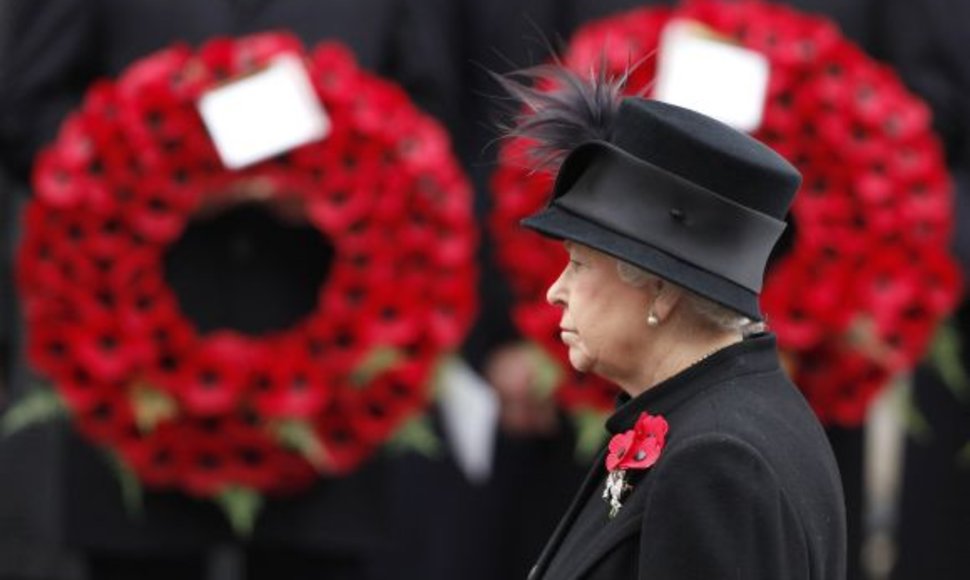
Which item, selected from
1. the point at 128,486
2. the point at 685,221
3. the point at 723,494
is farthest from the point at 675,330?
the point at 128,486

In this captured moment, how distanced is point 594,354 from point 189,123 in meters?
2.51

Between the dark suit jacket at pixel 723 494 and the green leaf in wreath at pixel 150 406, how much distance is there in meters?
2.33

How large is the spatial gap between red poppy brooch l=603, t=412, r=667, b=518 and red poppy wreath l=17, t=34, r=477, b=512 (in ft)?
7.92

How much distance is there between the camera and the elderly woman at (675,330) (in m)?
3.64

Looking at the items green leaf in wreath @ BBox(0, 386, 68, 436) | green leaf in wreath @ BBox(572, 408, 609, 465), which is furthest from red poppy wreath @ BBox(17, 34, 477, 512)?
green leaf in wreath @ BBox(572, 408, 609, 465)

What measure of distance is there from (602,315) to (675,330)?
0.36 feet

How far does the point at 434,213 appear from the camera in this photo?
6.31 metres

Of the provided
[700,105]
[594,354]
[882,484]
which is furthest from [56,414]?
[882,484]

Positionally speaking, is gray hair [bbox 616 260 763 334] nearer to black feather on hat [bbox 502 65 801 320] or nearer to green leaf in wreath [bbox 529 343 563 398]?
black feather on hat [bbox 502 65 801 320]

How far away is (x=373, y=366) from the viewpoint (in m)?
6.24

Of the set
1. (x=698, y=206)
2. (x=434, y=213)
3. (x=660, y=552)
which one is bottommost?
(x=434, y=213)

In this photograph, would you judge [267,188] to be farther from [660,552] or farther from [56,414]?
[660,552]

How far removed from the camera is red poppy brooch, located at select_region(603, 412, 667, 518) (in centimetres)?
376

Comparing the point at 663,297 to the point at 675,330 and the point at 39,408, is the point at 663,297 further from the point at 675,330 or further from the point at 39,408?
the point at 39,408
